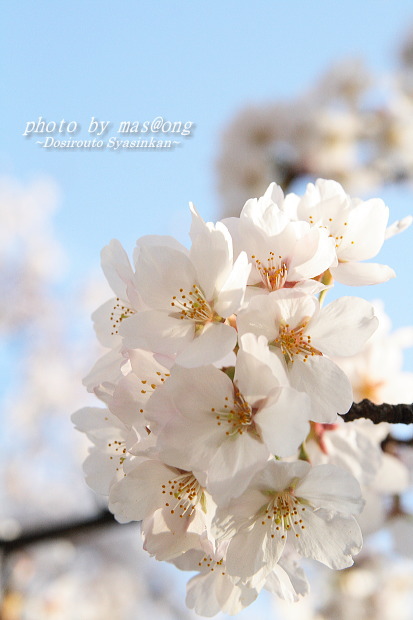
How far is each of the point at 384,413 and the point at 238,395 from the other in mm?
290

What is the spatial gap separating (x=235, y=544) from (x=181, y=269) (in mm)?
391

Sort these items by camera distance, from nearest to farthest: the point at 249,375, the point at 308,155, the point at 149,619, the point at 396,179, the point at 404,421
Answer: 1. the point at 249,375
2. the point at 404,421
3. the point at 308,155
4. the point at 396,179
5. the point at 149,619

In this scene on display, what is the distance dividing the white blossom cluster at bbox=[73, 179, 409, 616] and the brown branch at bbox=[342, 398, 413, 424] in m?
0.19

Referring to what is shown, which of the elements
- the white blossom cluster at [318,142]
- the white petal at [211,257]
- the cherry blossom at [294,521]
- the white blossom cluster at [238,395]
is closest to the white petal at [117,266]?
the white blossom cluster at [238,395]

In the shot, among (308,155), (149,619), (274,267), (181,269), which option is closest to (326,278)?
(274,267)

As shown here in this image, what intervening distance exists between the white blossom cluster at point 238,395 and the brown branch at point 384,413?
19 cm

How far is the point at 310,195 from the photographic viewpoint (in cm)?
93

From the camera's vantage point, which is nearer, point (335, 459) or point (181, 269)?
point (181, 269)

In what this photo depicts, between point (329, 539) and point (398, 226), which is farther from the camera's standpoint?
point (398, 226)

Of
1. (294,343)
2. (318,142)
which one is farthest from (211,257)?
(318,142)

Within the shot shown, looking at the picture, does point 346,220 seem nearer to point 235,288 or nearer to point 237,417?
point 235,288

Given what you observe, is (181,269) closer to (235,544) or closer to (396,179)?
(235,544)

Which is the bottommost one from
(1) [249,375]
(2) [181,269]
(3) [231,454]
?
(3) [231,454]

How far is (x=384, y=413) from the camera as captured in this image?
905 millimetres
